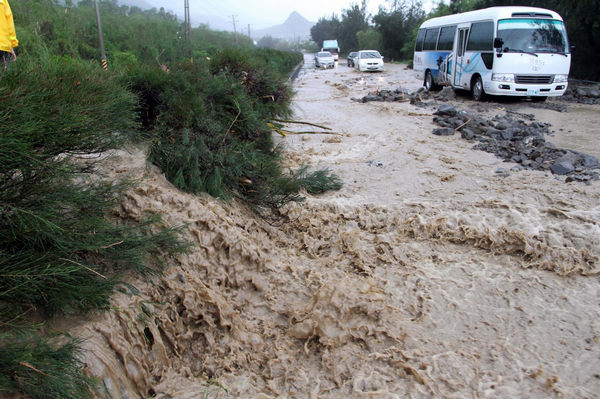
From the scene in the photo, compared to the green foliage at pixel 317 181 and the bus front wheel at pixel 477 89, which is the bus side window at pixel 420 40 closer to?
the bus front wheel at pixel 477 89

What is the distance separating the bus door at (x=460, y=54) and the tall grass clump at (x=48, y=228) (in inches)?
583

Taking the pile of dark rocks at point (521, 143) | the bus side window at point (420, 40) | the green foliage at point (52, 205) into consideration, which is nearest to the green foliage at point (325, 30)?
the bus side window at point (420, 40)

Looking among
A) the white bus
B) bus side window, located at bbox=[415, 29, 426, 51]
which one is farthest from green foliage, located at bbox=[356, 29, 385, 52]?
A: the white bus

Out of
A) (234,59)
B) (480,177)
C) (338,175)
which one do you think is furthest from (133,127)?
(480,177)

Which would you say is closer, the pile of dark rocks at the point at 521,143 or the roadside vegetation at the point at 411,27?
the pile of dark rocks at the point at 521,143

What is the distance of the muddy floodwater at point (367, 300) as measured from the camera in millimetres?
3307

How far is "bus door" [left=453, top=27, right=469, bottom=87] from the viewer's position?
1590cm

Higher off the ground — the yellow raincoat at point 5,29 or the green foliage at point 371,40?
the green foliage at point 371,40

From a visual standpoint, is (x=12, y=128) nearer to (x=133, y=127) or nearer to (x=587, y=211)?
(x=133, y=127)

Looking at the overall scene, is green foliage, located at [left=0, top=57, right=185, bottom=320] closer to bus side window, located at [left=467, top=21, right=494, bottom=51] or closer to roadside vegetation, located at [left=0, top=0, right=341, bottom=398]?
roadside vegetation, located at [left=0, top=0, right=341, bottom=398]

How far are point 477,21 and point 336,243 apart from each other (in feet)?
41.3

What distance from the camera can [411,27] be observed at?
51625 mm

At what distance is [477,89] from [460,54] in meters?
1.66

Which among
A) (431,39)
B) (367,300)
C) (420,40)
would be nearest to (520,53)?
(431,39)
